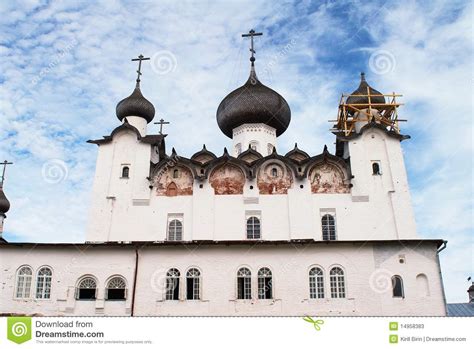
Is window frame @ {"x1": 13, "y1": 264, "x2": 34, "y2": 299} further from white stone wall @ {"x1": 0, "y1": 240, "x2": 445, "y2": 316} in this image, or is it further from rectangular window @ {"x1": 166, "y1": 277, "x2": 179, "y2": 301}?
rectangular window @ {"x1": 166, "y1": 277, "x2": 179, "y2": 301}

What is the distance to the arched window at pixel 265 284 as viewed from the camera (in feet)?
58.8

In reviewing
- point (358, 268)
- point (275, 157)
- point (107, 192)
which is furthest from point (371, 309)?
point (107, 192)

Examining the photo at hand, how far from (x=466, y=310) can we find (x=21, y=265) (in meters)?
24.7

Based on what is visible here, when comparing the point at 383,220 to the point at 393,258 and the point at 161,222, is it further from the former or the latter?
the point at 161,222

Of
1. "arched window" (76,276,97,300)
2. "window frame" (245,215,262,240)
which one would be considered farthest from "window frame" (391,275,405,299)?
"arched window" (76,276,97,300)

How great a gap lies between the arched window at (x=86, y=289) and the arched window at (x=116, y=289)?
18.8 inches

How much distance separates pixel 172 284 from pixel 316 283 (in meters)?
5.03

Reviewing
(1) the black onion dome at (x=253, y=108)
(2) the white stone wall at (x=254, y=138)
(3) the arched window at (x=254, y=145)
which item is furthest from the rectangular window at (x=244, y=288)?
(1) the black onion dome at (x=253, y=108)

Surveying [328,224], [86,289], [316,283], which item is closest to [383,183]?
[328,224]

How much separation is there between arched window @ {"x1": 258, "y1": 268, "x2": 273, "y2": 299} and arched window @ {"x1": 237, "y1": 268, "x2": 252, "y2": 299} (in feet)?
1.14

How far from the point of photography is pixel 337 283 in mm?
17938

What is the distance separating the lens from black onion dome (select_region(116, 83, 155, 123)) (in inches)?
926

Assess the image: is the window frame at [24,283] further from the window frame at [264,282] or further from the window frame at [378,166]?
the window frame at [378,166]

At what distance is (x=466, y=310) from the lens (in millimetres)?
30328
